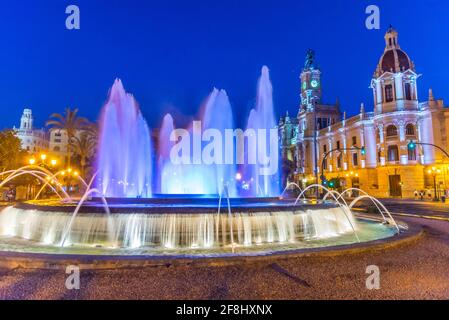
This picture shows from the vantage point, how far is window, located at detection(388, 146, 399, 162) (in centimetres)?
5391

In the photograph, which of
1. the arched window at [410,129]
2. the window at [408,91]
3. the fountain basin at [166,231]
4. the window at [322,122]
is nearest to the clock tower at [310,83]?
the window at [322,122]

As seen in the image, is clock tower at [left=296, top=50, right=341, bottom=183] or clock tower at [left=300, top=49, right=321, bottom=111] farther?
clock tower at [left=300, top=49, right=321, bottom=111]

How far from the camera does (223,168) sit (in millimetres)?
24641

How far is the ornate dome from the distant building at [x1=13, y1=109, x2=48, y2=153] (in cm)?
10533

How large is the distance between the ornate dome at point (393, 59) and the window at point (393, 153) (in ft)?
43.6

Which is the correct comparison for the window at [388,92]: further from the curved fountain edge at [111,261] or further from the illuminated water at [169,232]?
the curved fountain edge at [111,261]

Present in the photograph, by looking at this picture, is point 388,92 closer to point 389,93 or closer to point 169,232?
point 389,93

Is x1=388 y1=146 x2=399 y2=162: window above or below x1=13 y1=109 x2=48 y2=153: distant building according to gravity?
below

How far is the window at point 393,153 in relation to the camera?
53.9 meters

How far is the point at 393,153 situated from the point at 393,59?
16775 millimetres

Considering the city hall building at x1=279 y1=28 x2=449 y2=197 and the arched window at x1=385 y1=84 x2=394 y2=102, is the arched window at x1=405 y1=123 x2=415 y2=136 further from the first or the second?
the arched window at x1=385 y1=84 x2=394 y2=102

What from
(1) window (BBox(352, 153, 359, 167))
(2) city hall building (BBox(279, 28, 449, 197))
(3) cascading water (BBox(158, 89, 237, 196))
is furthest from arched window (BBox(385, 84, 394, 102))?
(3) cascading water (BBox(158, 89, 237, 196))
